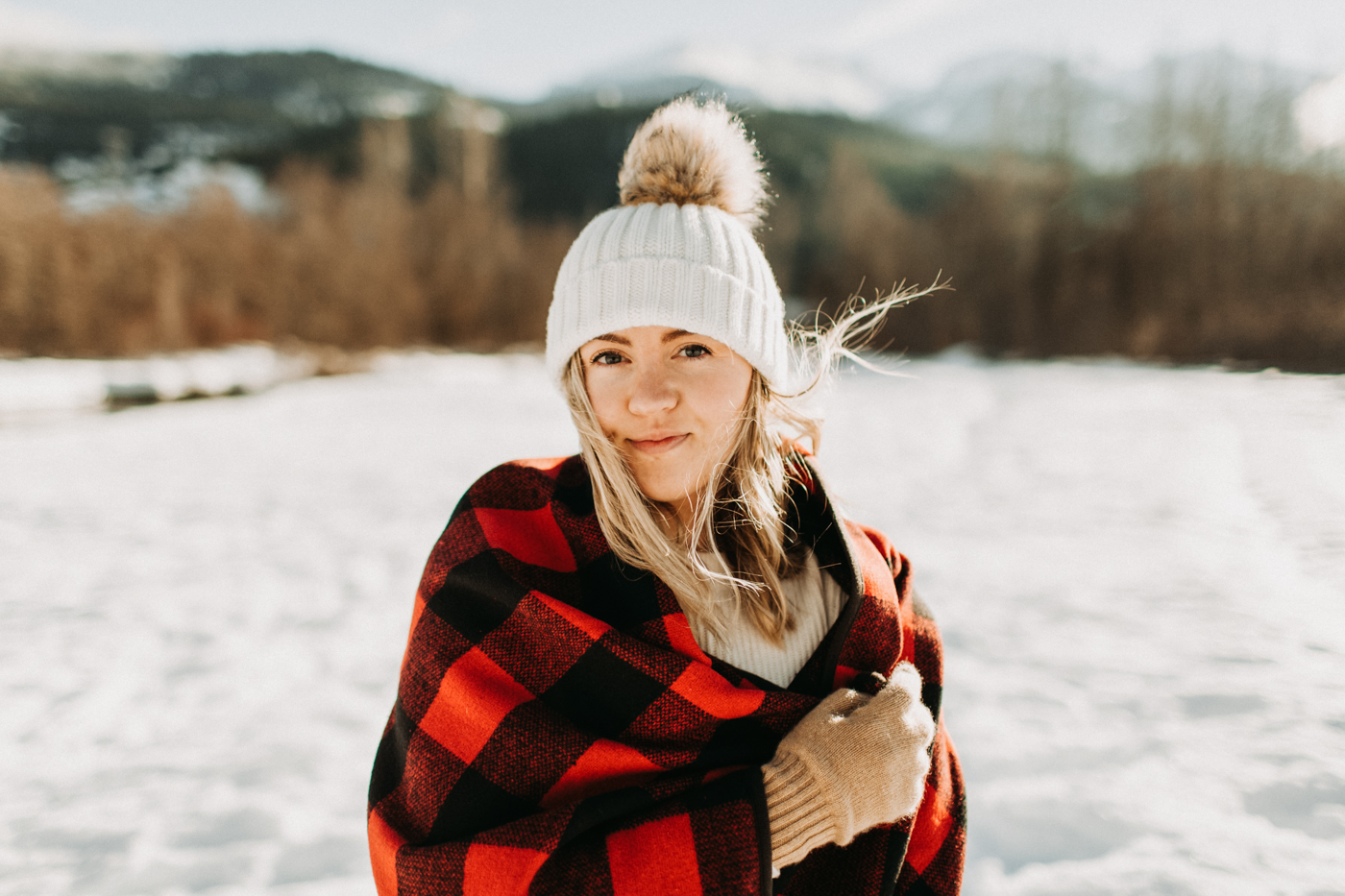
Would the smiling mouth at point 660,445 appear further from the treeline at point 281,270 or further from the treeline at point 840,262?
the treeline at point 281,270

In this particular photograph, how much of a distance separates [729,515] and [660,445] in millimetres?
262

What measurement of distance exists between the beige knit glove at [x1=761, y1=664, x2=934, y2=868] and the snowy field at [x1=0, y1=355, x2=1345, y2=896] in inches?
27.8

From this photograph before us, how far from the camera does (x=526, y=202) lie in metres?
46.6

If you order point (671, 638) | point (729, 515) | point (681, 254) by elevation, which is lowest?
point (671, 638)

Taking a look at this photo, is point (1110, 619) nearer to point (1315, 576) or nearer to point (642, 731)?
point (1315, 576)

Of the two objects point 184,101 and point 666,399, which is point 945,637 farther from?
point 184,101

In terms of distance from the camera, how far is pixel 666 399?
1178 millimetres

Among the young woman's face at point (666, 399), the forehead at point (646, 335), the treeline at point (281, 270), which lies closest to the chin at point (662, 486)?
the young woman's face at point (666, 399)

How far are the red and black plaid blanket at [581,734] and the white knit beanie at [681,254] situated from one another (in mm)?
331

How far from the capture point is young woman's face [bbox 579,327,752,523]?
3.98 ft

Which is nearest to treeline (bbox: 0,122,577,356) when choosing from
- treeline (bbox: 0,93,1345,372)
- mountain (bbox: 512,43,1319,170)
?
treeline (bbox: 0,93,1345,372)

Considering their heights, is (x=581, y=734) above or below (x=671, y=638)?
below

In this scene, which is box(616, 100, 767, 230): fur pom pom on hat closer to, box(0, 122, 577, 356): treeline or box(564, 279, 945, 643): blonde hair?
box(564, 279, 945, 643): blonde hair

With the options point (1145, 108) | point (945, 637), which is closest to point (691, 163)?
point (945, 637)
